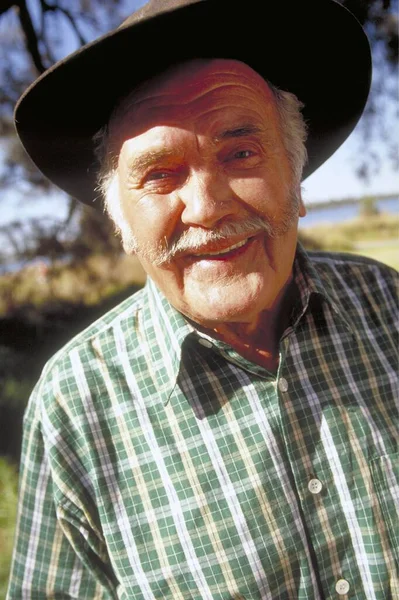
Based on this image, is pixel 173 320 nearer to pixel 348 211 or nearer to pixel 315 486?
pixel 315 486

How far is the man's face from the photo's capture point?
4.08 feet

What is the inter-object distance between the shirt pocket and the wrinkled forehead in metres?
1.07

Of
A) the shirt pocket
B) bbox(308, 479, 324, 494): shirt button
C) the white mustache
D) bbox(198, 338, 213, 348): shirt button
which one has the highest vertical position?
the white mustache

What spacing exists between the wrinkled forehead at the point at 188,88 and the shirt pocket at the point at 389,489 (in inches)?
42.0

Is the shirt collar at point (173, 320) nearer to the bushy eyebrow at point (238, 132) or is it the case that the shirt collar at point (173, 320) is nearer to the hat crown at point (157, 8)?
the bushy eyebrow at point (238, 132)

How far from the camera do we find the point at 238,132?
127 centimetres

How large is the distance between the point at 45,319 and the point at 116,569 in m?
2.91

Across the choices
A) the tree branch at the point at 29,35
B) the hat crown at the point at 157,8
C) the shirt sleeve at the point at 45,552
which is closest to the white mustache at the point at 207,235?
the hat crown at the point at 157,8

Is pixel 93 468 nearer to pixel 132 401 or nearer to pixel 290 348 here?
pixel 132 401

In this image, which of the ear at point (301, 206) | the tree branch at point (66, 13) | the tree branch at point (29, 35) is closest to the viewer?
the ear at point (301, 206)

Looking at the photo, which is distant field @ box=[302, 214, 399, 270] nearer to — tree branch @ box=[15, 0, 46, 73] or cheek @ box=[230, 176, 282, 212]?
tree branch @ box=[15, 0, 46, 73]

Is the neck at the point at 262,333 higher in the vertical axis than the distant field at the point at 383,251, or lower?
lower

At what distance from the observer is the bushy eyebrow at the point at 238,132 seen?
1.25m

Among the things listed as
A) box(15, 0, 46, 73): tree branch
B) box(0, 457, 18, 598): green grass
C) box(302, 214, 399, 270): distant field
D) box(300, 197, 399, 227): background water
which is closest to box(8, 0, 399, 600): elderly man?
box(0, 457, 18, 598): green grass
